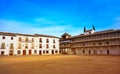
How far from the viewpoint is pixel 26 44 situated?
46562 mm

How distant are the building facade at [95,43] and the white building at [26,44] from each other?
7.12m

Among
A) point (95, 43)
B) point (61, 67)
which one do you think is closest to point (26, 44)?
point (95, 43)

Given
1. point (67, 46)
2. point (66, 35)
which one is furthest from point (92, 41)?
point (66, 35)

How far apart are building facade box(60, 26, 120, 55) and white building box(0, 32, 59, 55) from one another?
7117 mm

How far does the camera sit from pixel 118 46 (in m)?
35.7

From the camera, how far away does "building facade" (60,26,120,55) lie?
3681 cm

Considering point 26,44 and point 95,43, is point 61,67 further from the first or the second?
point 26,44

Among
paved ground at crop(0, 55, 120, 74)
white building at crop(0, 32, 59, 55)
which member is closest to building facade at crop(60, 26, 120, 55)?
white building at crop(0, 32, 59, 55)

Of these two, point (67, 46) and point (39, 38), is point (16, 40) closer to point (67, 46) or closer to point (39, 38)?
point (39, 38)

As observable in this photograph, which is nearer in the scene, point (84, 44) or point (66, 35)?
point (84, 44)

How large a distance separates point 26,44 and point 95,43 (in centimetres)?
2722

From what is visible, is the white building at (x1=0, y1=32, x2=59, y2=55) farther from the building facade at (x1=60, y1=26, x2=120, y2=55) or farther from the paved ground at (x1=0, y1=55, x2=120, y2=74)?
the paved ground at (x1=0, y1=55, x2=120, y2=74)

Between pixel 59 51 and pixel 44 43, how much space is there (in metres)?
10.4

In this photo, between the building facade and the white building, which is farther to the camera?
the white building
